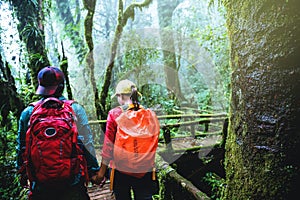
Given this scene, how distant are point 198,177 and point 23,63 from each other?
4.99 m

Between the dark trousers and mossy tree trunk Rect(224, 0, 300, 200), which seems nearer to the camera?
mossy tree trunk Rect(224, 0, 300, 200)

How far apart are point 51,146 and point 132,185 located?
0.99m

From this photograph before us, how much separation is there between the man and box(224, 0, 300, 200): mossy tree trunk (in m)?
1.22

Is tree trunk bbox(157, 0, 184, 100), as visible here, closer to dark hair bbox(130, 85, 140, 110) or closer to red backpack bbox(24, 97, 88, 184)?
dark hair bbox(130, 85, 140, 110)

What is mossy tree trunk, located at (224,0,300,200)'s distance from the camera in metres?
1.27

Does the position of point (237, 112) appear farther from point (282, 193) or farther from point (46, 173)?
point (46, 173)

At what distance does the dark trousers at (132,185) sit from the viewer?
8.03 ft

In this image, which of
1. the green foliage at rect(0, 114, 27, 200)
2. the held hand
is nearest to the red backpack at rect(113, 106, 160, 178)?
the held hand

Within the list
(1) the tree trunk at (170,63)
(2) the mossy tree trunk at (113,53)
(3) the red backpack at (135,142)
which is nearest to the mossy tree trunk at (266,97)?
(3) the red backpack at (135,142)

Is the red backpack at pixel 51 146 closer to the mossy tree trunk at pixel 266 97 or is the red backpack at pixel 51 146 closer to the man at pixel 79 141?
the man at pixel 79 141

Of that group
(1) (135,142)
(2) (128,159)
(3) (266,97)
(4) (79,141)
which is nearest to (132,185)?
(2) (128,159)

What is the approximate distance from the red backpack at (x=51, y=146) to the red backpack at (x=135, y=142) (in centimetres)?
47

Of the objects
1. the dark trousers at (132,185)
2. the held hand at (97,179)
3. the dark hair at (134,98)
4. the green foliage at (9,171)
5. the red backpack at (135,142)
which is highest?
the dark hair at (134,98)

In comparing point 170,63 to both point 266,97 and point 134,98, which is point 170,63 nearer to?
point 134,98
